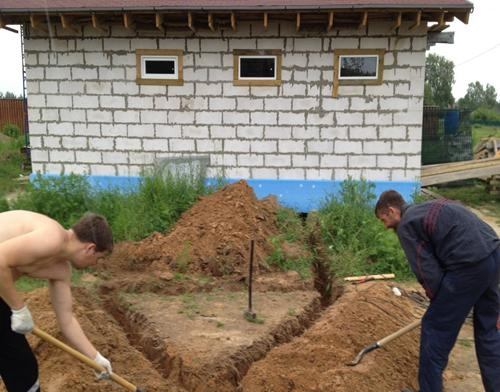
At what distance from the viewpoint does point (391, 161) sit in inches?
356

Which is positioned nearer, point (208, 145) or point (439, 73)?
point (208, 145)

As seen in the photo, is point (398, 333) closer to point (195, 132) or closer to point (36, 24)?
point (195, 132)

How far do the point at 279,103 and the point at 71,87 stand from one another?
3.71 meters

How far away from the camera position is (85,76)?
930cm

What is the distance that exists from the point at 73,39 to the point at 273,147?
3975 mm

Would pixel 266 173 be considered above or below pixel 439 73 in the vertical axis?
below

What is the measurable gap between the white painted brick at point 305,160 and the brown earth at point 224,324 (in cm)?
201

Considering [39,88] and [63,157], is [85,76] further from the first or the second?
[63,157]

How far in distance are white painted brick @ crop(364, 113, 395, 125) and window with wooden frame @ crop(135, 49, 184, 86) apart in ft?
10.7

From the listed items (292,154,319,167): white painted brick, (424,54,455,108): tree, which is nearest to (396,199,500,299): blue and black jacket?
(292,154,319,167): white painted brick

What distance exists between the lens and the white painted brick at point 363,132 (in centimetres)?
898

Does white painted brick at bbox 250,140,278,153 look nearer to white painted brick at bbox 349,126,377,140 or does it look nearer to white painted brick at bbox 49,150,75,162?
white painted brick at bbox 349,126,377,140

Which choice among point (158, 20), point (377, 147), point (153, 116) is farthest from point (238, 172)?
point (158, 20)

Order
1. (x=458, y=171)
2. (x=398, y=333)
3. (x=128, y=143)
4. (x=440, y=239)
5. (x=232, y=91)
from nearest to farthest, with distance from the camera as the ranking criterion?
(x=440, y=239) < (x=398, y=333) < (x=232, y=91) < (x=128, y=143) < (x=458, y=171)
